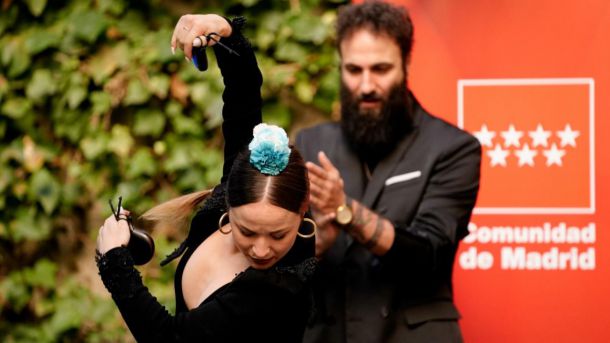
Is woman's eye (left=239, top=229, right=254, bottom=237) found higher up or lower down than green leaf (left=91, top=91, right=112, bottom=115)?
lower down

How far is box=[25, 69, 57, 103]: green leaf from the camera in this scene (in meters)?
3.79

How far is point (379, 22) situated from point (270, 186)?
1.31 meters

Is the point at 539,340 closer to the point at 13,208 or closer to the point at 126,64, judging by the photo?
the point at 126,64

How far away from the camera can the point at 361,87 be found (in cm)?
281

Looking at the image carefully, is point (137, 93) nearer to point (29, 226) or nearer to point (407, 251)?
point (29, 226)

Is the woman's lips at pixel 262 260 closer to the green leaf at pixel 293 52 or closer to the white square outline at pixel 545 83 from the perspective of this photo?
the white square outline at pixel 545 83

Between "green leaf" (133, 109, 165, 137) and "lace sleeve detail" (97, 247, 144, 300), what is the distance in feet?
6.80

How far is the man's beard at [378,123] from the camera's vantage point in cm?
276

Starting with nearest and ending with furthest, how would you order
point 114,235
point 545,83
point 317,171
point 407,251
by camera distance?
point 114,235, point 317,171, point 407,251, point 545,83

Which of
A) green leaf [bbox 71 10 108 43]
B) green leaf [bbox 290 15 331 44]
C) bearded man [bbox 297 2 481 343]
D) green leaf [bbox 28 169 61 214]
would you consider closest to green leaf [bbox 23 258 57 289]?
green leaf [bbox 28 169 61 214]

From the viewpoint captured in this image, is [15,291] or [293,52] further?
[15,291]

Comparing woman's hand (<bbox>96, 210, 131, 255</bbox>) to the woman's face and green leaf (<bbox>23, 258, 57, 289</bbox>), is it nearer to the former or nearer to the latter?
the woman's face

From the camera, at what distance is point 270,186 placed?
160 cm

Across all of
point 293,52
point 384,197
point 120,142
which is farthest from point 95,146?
point 384,197
